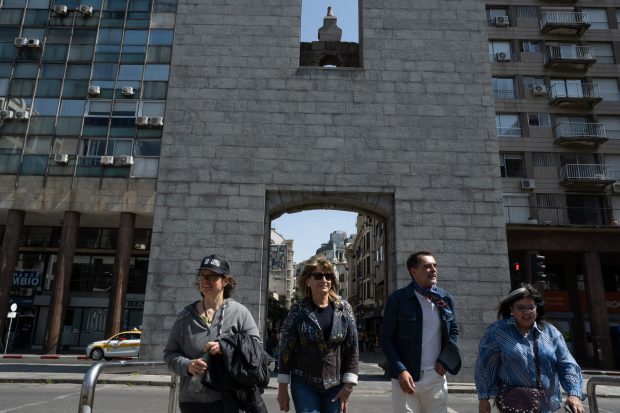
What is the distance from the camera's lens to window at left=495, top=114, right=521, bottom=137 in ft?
89.8

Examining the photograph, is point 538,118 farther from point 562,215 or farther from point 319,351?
point 319,351

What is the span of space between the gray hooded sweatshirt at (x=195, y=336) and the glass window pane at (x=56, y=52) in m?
28.6

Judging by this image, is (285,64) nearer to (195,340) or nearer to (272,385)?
(272,385)

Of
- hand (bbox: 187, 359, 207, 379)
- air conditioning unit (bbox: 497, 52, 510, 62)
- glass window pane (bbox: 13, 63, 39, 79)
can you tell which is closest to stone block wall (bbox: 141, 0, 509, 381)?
hand (bbox: 187, 359, 207, 379)

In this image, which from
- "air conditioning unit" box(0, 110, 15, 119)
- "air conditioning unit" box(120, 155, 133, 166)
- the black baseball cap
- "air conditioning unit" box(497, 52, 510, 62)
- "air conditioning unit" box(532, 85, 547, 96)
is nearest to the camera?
Result: the black baseball cap

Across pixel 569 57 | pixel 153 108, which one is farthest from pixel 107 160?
pixel 569 57

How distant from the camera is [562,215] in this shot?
25.8 metres

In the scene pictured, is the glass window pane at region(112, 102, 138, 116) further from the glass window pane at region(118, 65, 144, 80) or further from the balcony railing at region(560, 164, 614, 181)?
the balcony railing at region(560, 164, 614, 181)

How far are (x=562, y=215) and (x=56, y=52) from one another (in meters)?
30.8

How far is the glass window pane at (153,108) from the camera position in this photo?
86.9ft

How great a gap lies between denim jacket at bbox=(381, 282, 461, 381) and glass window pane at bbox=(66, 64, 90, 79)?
27729 mm

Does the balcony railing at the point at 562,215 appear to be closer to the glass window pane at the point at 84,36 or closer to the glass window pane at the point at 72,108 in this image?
the glass window pane at the point at 72,108

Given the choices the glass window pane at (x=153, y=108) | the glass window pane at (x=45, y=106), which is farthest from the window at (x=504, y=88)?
the glass window pane at (x=45, y=106)

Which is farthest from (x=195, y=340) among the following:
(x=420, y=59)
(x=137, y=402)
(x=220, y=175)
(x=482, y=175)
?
(x=420, y=59)
